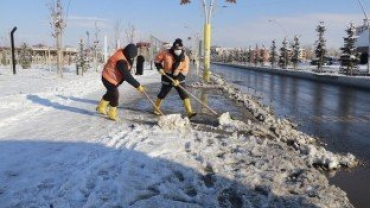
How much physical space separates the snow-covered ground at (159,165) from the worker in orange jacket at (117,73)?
0.60 m

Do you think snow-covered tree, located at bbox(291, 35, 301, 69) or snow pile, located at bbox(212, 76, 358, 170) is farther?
snow-covered tree, located at bbox(291, 35, 301, 69)

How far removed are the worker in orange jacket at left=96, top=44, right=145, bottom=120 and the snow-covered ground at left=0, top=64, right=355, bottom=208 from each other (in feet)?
1.98

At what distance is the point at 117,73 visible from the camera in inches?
381

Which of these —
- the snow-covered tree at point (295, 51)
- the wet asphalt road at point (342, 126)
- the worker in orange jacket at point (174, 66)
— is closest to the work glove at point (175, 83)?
the worker in orange jacket at point (174, 66)

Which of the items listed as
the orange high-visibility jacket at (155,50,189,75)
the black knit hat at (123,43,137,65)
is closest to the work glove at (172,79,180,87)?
the orange high-visibility jacket at (155,50,189,75)

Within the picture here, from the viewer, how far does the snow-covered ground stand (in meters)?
4.91

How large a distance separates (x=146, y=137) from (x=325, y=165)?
Answer: 2.90 meters

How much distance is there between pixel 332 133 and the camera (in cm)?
983

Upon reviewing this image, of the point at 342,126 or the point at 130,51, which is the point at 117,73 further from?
the point at 342,126

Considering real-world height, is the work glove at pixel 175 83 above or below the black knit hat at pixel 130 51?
below

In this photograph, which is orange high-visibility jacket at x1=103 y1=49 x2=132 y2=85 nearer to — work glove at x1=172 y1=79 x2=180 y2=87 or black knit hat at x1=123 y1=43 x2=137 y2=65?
black knit hat at x1=123 y1=43 x2=137 y2=65

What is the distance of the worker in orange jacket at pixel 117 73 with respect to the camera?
940 cm

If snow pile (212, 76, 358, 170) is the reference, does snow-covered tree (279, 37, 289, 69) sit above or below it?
above

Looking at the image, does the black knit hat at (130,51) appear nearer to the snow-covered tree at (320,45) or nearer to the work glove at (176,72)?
the work glove at (176,72)
